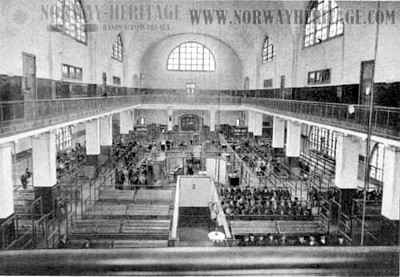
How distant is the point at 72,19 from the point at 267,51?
52.4ft

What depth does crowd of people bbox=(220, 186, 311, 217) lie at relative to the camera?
1070 cm

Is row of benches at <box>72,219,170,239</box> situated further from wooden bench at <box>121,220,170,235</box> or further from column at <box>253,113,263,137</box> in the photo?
column at <box>253,113,263,137</box>

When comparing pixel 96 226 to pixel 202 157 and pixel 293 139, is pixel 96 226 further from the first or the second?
pixel 293 139

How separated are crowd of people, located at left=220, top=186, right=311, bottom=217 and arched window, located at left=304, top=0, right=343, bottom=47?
6.92 meters

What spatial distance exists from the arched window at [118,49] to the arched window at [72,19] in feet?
16.3

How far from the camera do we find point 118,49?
24438 mm

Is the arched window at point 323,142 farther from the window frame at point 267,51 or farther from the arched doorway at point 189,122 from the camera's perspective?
the arched doorway at point 189,122

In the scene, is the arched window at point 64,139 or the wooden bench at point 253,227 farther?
the arched window at point 64,139

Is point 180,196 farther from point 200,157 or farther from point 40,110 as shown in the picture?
point 40,110

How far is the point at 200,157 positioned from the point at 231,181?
4057mm

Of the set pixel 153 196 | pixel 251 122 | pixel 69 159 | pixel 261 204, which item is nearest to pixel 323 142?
pixel 251 122

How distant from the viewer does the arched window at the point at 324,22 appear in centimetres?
1480

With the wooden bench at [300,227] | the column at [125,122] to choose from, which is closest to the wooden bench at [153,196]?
the wooden bench at [300,227]

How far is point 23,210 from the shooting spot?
10.6m
